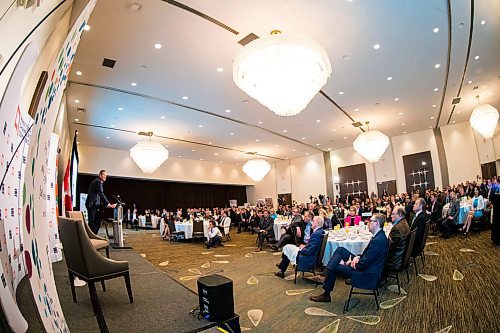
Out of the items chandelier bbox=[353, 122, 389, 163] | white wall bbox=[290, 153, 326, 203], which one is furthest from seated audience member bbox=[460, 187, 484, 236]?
white wall bbox=[290, 153, 326, 203]

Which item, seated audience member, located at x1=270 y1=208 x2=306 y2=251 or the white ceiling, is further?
seated audience member, located at x1=270 y1=208 x2=306 y2=251

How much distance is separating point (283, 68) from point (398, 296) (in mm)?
3980

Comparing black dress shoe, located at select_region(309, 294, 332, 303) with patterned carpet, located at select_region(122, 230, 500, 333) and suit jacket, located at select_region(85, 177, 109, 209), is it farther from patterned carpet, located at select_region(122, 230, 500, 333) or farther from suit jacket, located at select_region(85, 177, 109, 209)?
suit jacket, located at select_region(85, 177, 109, 209)

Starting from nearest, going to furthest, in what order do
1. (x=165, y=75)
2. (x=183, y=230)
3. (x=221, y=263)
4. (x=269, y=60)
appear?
(x=269, y=60) < (x=221, y=263) < (x=165, y=75) < (x=183, y=230)

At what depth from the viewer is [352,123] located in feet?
42.1

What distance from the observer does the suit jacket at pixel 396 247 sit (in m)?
3.96

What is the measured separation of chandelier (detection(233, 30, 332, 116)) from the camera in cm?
456

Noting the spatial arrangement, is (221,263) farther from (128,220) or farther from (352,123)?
(128,220)

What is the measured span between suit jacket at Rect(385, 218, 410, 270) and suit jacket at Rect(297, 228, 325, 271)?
1.07 metres

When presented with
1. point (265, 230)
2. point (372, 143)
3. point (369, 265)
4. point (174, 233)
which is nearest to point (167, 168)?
point (174, 233)

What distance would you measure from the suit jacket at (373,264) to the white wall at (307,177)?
55.5 ft

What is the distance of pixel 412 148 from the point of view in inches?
640

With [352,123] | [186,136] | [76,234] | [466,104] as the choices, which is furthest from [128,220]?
[466,104]

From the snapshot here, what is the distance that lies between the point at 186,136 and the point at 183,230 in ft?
16.9
